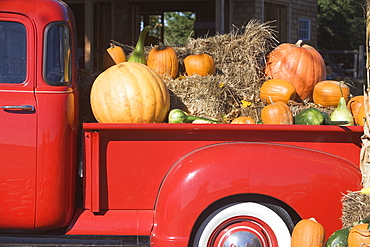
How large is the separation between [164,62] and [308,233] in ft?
7.53

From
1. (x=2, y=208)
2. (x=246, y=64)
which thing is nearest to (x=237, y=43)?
(x=246, y=64)

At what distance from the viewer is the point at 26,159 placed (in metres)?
3.38

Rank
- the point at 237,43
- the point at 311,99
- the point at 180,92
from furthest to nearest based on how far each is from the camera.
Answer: the point at 237,43 < the point at 311,99 < the point at 180,92

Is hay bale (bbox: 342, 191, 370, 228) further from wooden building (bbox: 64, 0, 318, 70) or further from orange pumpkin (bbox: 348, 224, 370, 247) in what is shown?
wooden building (bbox: 64, 0, 318, 70)

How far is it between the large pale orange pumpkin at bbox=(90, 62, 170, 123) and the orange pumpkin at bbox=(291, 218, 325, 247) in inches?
52.8

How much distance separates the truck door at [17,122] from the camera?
3367 mm

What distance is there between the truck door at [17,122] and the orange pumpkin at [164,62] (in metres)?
1.60

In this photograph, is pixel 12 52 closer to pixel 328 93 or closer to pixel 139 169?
pixel 139 169

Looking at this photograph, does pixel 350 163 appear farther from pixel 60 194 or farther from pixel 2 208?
pixel 2 208

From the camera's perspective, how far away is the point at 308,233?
329cm

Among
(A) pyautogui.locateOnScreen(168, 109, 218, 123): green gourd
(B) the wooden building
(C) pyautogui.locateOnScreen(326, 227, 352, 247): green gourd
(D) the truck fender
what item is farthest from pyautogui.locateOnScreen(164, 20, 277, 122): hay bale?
(B) the wooden building

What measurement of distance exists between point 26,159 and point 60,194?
34 cm

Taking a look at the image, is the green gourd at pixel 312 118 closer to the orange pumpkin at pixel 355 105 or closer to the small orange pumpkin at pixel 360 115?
the small orange pumpkin at pixel 360 115

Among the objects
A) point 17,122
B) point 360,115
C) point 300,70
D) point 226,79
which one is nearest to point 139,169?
point 17,122
